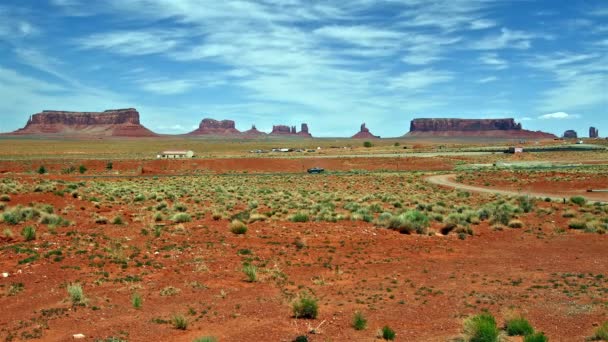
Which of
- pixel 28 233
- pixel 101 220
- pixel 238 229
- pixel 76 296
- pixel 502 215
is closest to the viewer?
pixel 76 296

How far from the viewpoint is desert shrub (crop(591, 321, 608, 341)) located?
364 inches

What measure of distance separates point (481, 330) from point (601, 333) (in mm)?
2338

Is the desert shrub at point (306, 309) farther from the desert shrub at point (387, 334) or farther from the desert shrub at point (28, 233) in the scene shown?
the desert shrub at point (28, 233)

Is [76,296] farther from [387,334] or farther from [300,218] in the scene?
[300,218]

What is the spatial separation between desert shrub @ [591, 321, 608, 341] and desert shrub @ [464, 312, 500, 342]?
188 cm

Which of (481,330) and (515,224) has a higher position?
(481,330)

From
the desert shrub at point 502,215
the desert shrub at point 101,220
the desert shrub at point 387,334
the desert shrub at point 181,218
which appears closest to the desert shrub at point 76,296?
the desert shrub at point 387,334

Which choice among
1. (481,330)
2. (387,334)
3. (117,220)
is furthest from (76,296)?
(117,220)

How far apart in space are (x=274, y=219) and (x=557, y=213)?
1645cm

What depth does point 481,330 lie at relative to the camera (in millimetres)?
9109

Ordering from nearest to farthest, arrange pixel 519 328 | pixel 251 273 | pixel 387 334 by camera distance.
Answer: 1. pixel 519 328
2. pixel 387 334
3. pixel 251 273

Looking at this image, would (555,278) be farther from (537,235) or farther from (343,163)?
(343,163)

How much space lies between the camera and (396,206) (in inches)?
1260

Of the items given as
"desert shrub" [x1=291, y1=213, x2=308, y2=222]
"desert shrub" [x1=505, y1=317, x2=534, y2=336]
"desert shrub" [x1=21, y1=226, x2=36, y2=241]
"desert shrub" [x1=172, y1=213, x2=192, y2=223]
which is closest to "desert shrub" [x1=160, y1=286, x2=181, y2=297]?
"desert shrub" [x1=21, y1=226, x2=36, y2=241]
